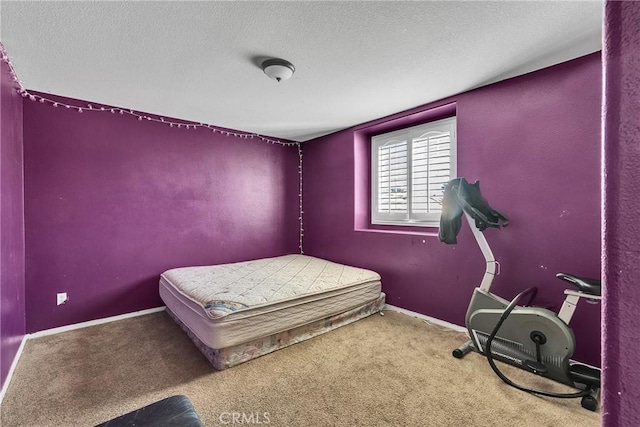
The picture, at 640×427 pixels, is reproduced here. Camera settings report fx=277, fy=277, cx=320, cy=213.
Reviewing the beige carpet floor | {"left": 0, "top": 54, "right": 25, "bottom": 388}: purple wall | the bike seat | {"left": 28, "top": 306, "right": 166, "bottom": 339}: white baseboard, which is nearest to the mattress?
the beige carpet floor

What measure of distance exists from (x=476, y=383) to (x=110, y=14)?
3068 mm

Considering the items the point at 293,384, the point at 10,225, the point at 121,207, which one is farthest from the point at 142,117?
the point at 293,384

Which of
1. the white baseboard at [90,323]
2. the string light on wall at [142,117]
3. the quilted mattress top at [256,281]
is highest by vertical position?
the string light on wall at [142,117]

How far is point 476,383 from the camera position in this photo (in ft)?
5.84

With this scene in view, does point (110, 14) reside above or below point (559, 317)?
above

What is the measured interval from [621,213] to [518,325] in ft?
6.22

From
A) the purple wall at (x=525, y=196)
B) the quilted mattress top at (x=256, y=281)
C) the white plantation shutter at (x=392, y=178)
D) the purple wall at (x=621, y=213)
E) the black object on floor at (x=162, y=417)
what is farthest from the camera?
the white plantation shutter at (x=392, y=178)

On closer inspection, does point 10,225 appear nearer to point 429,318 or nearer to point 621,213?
point 621,213

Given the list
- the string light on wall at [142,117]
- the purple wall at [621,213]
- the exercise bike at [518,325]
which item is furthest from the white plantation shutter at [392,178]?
the purple wall at [621,213]

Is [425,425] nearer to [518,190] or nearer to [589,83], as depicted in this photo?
[518,190]

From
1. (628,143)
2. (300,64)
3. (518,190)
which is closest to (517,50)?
(518,190)

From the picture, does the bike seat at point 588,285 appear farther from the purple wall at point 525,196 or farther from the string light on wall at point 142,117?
the string light on wall at point 142,117

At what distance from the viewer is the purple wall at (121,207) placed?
251 cm

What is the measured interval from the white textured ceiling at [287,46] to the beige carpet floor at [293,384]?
7.12ft
